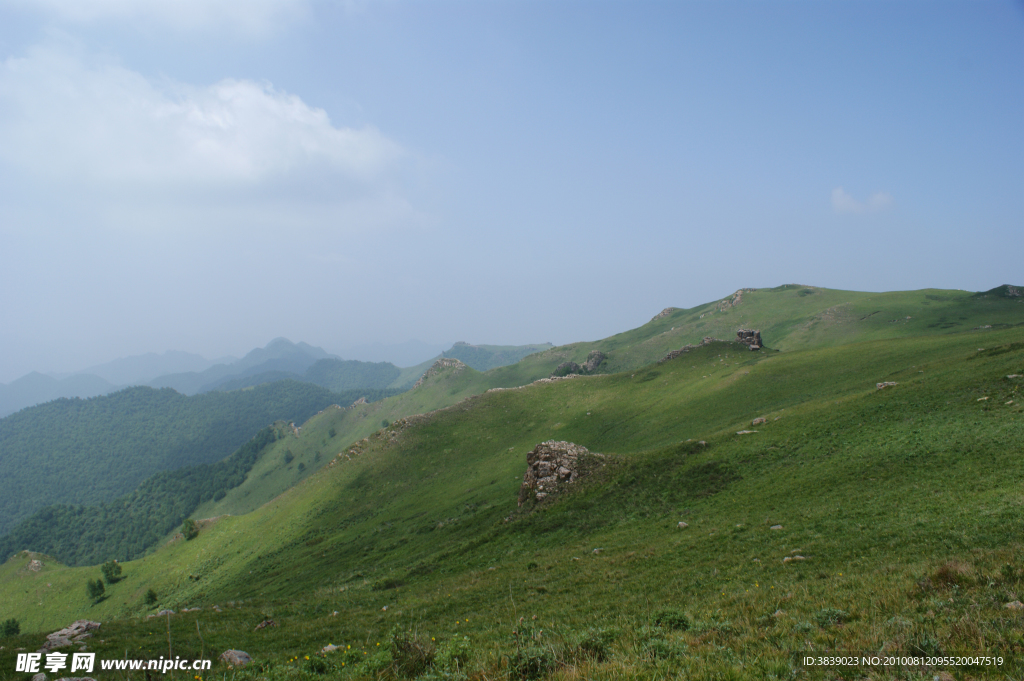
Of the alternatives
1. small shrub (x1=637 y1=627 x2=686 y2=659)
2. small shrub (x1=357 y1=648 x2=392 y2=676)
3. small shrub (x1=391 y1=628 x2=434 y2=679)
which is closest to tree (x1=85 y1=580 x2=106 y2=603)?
small shrub (x1=357 y1=648 x2=392 y2=676)

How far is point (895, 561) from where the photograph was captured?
14.2m

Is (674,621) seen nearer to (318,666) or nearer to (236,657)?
(318,666)

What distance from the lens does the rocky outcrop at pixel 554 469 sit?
38.0 m

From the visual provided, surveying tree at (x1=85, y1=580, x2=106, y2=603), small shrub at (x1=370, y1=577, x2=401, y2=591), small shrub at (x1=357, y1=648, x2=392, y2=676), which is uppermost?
small shrub at (x1=357, y1=648, x2=392, y2=676)

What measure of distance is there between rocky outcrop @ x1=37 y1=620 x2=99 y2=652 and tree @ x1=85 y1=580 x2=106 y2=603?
72559 mm

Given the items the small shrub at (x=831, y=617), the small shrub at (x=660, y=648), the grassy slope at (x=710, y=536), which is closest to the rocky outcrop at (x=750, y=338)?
the grassy slope at (x=710, y=536)

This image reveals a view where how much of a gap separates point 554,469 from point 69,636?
31294mm

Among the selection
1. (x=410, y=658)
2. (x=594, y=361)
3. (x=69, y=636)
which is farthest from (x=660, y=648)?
(x=594, y=361)

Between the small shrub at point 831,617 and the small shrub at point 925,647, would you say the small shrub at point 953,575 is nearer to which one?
the small shrub at point 831,617

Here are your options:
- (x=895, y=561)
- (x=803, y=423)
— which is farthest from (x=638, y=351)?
(x=895, y=561)

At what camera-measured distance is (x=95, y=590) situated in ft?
228

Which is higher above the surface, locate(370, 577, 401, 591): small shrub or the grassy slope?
the grassy slope

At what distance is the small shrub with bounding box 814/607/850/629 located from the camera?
9.52m

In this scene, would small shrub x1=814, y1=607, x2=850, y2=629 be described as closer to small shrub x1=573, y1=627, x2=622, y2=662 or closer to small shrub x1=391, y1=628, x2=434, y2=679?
small shrub x1=573, y1=627, x2=622, y2=662
